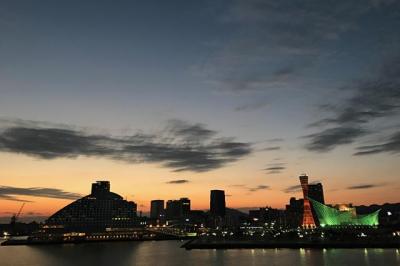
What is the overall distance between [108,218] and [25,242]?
44.2 meters

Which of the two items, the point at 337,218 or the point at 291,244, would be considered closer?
the point at 291,244

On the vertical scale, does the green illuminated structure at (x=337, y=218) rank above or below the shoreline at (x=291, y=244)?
above

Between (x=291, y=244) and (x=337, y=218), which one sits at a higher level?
(x=337, y=218)

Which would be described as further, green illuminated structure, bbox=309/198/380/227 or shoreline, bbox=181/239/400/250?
green illuminated structure, bbox=309/198/380/227

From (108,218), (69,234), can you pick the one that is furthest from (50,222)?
(108,218)

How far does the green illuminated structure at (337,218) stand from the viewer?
130500 mm

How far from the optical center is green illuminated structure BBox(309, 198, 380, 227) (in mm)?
130500

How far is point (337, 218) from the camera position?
13225 cm

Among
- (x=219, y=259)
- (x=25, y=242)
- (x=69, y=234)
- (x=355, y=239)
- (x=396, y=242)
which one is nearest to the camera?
(x=219, y=259)

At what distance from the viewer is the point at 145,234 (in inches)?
7776

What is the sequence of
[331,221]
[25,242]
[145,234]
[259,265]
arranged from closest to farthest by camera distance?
[259,265] → [331,221] → [25,242] → [145,234]

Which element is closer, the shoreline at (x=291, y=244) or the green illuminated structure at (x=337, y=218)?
the shoreline at (x=291, y=244)

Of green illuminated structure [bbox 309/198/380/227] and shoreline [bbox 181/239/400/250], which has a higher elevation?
green illuminated structure [bbox 309/198/380/227]

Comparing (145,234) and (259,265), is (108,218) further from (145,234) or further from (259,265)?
(259,265)
